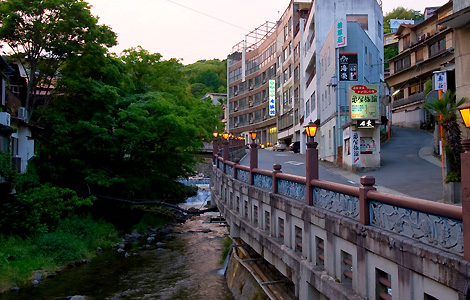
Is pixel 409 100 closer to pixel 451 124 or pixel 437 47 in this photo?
pixel 437 47

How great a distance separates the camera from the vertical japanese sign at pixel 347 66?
110 ft

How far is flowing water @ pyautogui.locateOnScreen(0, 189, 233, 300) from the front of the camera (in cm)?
1803

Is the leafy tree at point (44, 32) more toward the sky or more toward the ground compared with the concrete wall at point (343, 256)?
more toward the sky

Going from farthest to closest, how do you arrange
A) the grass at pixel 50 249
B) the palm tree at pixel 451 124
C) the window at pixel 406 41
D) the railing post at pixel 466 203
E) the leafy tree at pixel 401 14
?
1. the leafy tree at pixel 401 14
2. the window at pixel 406 41
3. the grass at pixel 50 249
4. the palm tree at pixel 451 124
5. the railing post at pixel 466 203

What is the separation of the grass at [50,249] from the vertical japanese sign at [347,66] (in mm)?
21288

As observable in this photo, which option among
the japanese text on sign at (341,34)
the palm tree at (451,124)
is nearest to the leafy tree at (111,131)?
the japanese text on sign at (341,34)

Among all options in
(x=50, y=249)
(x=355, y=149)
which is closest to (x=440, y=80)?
(x=355, y=149)

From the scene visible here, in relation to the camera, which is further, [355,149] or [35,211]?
[355,149]

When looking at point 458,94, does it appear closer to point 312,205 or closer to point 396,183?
point 396,183

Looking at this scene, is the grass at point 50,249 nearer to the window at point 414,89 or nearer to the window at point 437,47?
the window at point 437,47

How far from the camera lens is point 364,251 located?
7.41m

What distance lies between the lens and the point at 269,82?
235ft

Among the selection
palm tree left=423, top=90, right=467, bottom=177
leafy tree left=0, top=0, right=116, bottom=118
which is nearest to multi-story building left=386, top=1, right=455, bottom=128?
palm tree left=423, top=90, right=467, bottom=177

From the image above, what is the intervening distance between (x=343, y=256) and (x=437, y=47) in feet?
163
